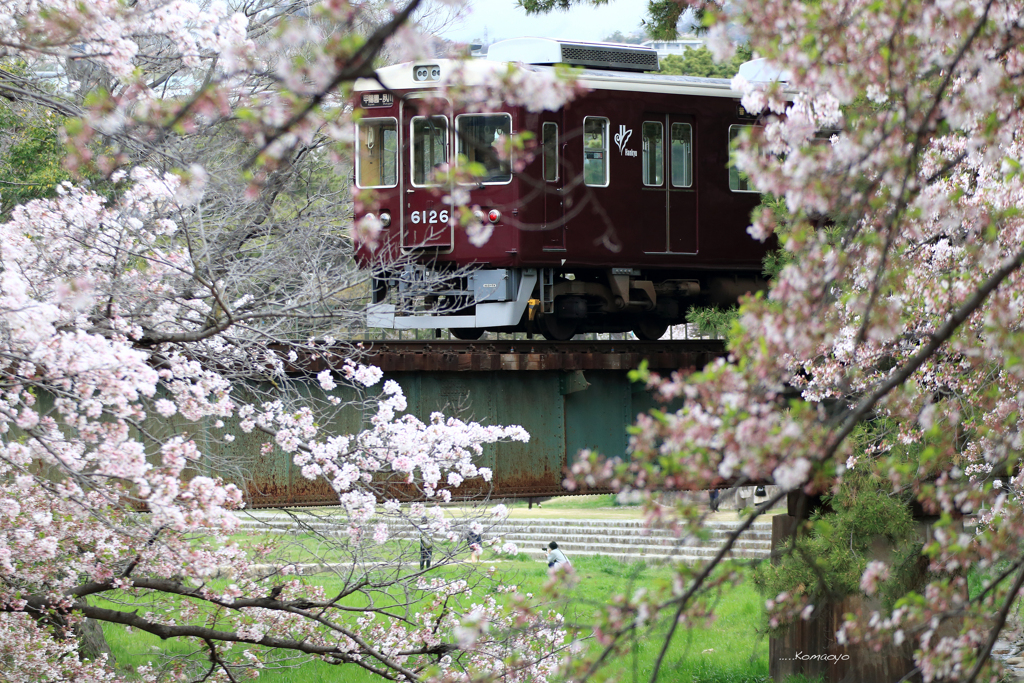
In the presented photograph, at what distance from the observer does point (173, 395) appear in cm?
780

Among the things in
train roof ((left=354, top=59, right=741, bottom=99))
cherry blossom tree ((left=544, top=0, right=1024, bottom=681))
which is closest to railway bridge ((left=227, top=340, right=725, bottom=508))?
train roof ((left=354, top=59, right=741, bottom=99))

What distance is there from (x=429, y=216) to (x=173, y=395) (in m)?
4.83

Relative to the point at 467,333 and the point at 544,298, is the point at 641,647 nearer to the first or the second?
the point at 467,333

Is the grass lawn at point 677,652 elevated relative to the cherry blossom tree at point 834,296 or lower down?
lower down

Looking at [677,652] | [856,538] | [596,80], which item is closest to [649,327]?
[596,80]

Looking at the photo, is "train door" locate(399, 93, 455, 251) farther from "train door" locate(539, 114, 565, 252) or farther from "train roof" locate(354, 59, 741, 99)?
"train door" locate(539, 114, 565, 252)

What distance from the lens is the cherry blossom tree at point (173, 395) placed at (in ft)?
14.6

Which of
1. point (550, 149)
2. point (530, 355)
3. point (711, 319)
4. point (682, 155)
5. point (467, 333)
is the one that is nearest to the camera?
point (530, 355)

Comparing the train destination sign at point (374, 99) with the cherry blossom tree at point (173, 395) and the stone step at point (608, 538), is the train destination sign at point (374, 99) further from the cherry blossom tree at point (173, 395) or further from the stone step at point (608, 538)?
the stone step at point (608, 538)

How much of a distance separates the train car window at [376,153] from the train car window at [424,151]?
27 cm

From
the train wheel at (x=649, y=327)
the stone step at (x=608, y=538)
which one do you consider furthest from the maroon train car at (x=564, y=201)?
the stone step at (x=608, y=538)

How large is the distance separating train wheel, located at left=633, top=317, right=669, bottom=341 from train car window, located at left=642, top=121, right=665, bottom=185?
5.90ft

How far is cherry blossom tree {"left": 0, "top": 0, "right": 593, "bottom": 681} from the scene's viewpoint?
4.45 meters

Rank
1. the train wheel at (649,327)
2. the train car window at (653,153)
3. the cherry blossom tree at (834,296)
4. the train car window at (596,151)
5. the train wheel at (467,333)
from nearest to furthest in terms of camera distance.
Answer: the cherry blossom tree at (834,296)
the train car window at (596,151)
the train car window at (653,153)
the train wheel at (467,333)
the train wheel at (649,327)
